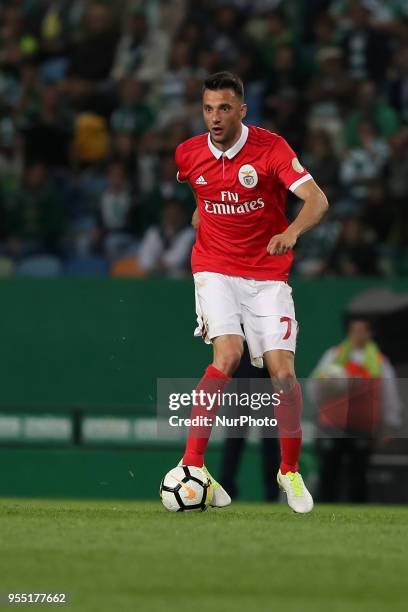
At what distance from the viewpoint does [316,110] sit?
46.9 feet

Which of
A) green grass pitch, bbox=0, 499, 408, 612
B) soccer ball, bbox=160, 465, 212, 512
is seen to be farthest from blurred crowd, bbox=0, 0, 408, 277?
green grass pitch, bbox=0, 499, 408, 612

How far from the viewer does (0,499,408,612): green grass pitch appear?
14.8 feet

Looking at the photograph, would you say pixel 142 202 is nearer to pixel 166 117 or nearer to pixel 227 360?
pixel 166 117

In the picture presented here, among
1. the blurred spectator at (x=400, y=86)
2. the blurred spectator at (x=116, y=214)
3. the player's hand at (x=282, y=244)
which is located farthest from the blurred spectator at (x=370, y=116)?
the player's hand at (x=282, y=244)

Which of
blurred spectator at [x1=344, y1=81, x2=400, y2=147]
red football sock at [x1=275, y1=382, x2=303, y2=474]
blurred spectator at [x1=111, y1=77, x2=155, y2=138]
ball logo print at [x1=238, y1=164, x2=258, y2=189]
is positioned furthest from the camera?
blurred spectator at [x1=111, y1=77, x2=155, y2=138]

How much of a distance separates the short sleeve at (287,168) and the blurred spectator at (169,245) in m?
5.32

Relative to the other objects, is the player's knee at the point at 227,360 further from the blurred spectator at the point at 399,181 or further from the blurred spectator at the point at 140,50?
the blurred spectator at the point at 140,50

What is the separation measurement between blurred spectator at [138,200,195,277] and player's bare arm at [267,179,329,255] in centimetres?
547

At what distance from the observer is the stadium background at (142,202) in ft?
41.1

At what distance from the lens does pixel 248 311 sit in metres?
7.41

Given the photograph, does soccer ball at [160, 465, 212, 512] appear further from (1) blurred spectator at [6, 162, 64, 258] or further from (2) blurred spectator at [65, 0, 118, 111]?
(2) blurred spectator at [65, 0, 118, 111]

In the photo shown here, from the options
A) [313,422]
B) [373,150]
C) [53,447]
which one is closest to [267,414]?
[313,422]

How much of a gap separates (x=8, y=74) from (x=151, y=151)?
2.77m

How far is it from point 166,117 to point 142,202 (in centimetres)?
161
